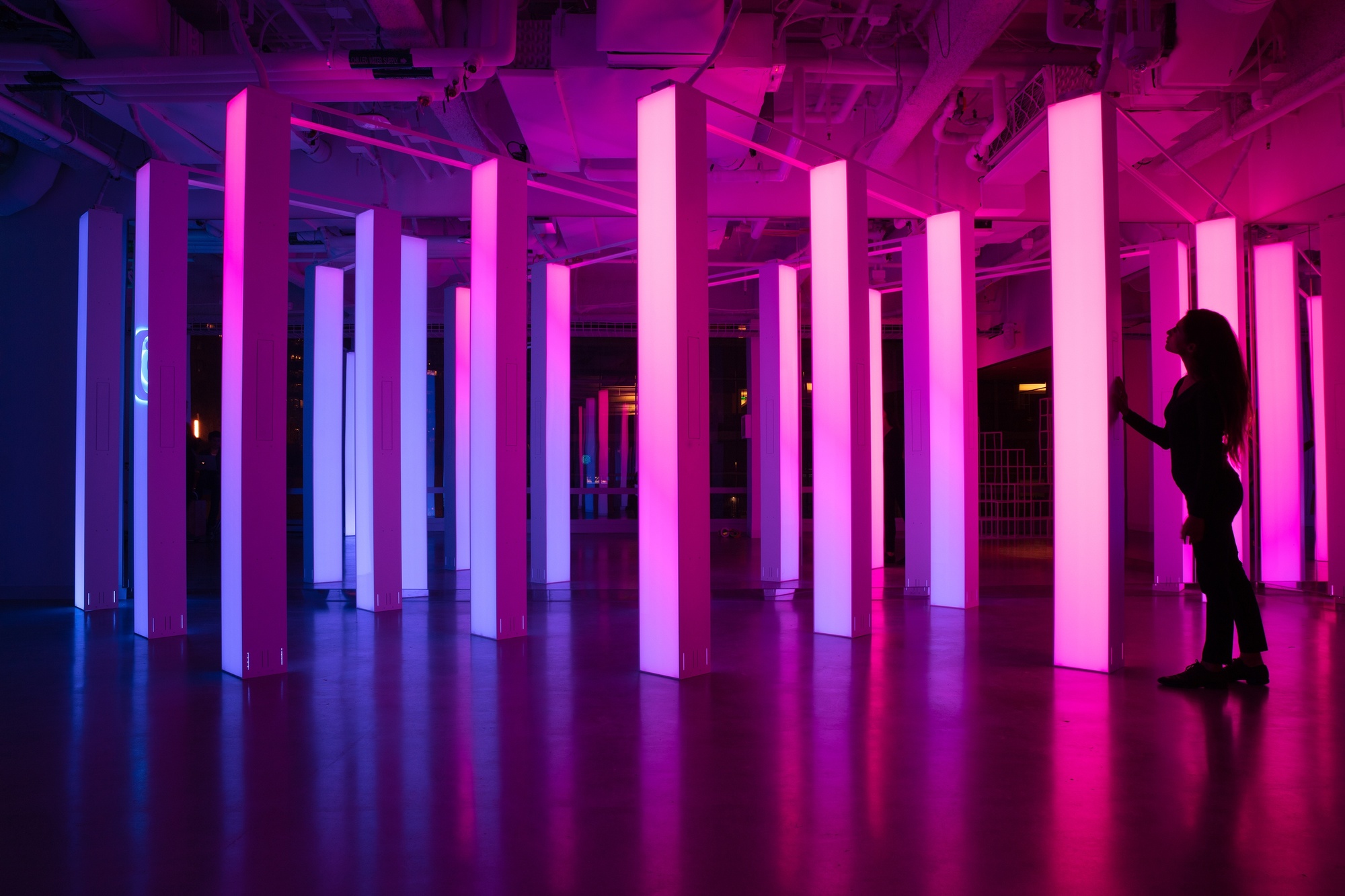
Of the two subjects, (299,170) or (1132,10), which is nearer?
(1132,10)

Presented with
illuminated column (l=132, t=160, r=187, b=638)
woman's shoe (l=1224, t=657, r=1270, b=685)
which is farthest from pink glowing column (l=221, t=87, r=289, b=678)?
woman's shoe (l=1224, t=657, r=1270, b=685)

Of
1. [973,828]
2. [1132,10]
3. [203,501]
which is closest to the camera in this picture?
[973,828]

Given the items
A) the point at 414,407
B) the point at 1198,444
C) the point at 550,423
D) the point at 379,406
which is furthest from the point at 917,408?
the point at 379,406

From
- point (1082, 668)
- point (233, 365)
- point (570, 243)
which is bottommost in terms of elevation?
point (1082, 668)

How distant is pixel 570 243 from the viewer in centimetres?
1045

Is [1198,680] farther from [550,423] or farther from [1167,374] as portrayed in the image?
[550,423]

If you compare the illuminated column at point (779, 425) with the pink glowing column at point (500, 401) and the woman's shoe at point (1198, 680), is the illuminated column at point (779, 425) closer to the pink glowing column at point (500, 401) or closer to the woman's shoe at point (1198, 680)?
the pink glowing column at point (500, 401)

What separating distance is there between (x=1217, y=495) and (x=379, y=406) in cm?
547

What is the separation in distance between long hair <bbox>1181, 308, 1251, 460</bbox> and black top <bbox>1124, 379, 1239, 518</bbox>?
5cm

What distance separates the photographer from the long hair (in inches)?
173

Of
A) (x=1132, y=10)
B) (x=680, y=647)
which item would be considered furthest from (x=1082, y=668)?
(x=1132, y=10)

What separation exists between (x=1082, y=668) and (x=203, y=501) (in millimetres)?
11824

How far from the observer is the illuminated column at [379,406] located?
7008 millimetres

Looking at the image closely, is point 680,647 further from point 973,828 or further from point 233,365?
point 233,365
